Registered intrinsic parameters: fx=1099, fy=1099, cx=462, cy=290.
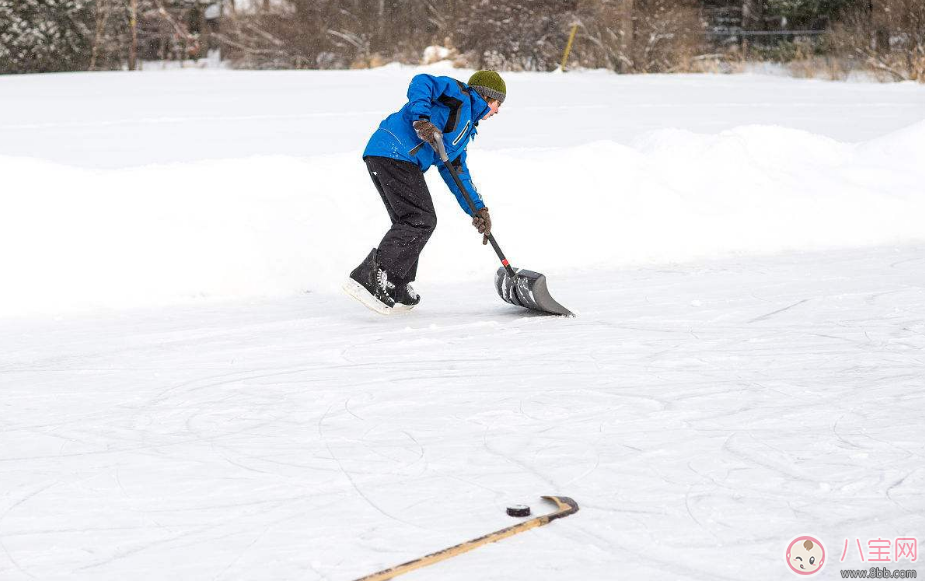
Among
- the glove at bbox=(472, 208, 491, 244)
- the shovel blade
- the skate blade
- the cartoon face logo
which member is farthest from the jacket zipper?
the cartoon face logo

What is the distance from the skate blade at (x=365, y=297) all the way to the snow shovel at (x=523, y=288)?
23.1 inches

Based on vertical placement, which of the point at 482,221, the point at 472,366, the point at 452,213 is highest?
the point at 482,221

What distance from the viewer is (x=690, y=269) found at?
649 centimetres

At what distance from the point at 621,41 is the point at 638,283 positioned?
58.5 ft

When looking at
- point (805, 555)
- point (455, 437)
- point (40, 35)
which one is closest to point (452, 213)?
point (455, 437)

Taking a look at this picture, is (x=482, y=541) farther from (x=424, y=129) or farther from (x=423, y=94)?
(x=423, y=94)

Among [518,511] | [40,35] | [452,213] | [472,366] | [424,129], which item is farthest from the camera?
[40,35]

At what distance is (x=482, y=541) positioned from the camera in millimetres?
2529

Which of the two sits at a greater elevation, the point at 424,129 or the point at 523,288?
the point at 424,129

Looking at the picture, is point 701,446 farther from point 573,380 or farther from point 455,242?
point 455,242

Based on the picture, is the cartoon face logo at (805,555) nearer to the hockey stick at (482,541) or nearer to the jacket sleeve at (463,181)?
the hockey stick at (482,541)

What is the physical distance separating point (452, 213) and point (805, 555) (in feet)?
15.4

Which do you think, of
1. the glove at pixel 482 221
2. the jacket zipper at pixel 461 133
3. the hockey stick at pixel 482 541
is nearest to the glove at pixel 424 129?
the jacket zipper at pixel 461 133

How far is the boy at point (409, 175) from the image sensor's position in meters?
5.07
